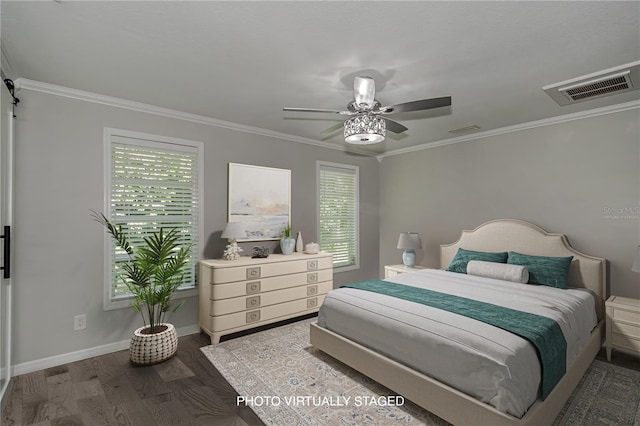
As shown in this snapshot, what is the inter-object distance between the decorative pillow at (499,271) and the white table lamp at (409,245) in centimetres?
94

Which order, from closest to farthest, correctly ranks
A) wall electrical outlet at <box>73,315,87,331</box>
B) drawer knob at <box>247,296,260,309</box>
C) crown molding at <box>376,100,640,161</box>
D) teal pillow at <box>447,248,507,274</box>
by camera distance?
wall electrical outlet at <box>73,315,87,331</box> → crown molding at <box>376,100,640,161</box> → drawer knob at <box>247,296,260,309</box> → teal pillow at <box>447,248,507,274</box>

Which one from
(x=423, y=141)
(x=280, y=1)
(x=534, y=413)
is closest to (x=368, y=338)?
(x=534, y=413)

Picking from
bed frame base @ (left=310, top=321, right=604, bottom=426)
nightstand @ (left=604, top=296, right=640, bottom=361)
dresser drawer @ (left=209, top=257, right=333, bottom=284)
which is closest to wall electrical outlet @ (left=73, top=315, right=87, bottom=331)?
dresser drawer @ (left=209, top=257, right=333, bottom=284)

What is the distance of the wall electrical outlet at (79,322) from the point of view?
3.01 meters

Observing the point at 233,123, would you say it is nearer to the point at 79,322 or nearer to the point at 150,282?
the point at 150,282

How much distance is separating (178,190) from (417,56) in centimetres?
290

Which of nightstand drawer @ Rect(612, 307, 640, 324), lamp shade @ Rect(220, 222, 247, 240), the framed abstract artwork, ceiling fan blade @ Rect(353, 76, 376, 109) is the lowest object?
nightstand drawer @ Rect(612, 307, 640, 324)

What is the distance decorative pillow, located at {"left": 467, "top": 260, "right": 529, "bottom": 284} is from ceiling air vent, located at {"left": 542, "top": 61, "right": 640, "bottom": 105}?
1836mm

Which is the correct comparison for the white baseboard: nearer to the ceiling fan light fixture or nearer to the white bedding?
the white bedding

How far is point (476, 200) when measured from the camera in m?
4.52

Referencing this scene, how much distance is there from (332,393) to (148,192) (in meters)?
2.78

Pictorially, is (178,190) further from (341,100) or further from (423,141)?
(423,141)

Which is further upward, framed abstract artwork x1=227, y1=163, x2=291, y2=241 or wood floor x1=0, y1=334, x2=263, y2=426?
framed abstract artwork x1=227, y1=163, x2=291, y2=241

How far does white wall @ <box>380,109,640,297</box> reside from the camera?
10.9 feet
